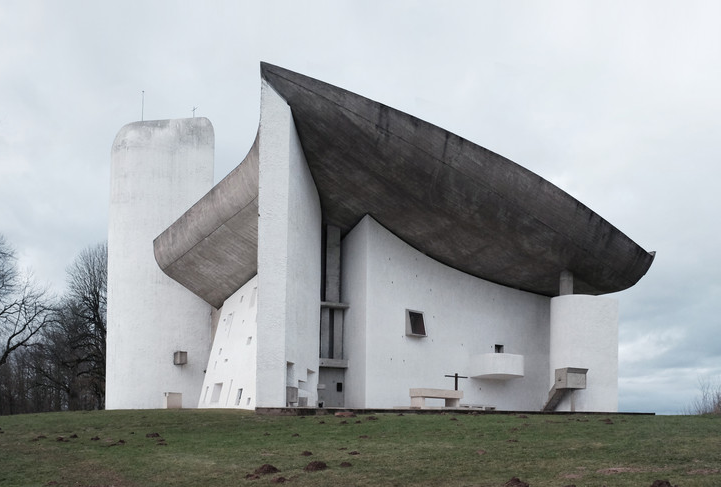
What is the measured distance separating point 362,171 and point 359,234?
349 cm

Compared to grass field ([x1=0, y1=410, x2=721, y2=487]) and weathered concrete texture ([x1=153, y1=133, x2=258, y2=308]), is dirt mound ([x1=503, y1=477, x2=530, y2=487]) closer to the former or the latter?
grass field ([x1=0, y1=410, x2=721, y2=487])

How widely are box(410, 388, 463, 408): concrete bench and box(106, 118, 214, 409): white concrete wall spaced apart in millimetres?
13142

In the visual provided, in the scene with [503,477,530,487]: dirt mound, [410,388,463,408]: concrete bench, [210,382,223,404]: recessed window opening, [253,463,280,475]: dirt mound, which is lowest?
[210,382,223,404]: recessed window opening

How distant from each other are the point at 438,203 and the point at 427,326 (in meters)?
4.78

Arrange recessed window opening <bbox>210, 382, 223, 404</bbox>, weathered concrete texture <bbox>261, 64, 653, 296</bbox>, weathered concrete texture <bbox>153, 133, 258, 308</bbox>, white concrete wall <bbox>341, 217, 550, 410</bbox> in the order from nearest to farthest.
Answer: weathered concrete texture <bbox>261, 64, 653, 296</bbox> → weathered concrete texture <bbox>153, 133, 258, 308</bbox> → white concrete wall <bbox>341, 217, 550, 410</bbox> → recessed window opening <bbox>210, 382, 223, 404</bbox>

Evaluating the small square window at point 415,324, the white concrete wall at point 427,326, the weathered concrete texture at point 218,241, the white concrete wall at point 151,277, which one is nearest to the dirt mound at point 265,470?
the weathered concrete texture at point 218,241

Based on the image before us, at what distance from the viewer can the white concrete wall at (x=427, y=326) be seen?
2534 cm

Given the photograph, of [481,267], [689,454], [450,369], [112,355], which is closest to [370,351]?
[450,369]

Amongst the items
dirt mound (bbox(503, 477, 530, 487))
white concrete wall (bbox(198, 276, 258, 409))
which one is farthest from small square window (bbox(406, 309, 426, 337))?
dirt mound (bbox(503, 477, 530, 487))

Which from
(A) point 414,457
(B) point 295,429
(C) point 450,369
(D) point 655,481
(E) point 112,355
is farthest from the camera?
(E) point 112,355

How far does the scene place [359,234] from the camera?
26016mm

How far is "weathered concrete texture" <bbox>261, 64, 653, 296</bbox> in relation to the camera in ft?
70.1

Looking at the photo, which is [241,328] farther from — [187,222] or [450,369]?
[450,369]

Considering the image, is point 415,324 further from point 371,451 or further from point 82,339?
point 82,339
